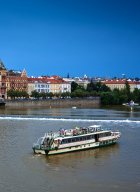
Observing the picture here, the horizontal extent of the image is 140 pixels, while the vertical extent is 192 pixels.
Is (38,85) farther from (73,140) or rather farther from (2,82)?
(73,140)

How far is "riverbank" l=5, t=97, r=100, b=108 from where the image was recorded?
211ft

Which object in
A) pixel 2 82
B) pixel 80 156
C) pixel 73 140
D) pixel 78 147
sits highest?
pixel 2 82

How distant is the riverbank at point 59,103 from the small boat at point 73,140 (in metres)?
40.2

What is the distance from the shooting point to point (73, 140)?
72.6ft

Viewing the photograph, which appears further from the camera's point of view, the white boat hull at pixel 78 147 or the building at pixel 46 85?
the building at pixel 46 85

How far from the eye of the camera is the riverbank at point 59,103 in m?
64.2

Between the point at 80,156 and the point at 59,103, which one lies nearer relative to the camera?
the point at 80,156

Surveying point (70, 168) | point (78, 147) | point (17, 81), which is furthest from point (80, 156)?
point (17, 81)

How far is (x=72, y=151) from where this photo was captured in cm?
2189

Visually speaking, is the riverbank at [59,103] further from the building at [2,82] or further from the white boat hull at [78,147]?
the white boat hull at [78,147]

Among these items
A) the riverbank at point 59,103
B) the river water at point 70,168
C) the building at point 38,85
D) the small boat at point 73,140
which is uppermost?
the building at point 38,85

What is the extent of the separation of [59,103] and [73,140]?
50017mm

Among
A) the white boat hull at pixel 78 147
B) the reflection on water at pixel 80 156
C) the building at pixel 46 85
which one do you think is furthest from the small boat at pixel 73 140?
the building at pixel 46 85

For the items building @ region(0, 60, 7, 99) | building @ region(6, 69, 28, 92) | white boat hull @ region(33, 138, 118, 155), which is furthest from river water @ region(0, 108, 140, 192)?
building @ region(6, 69, 28, 92)
